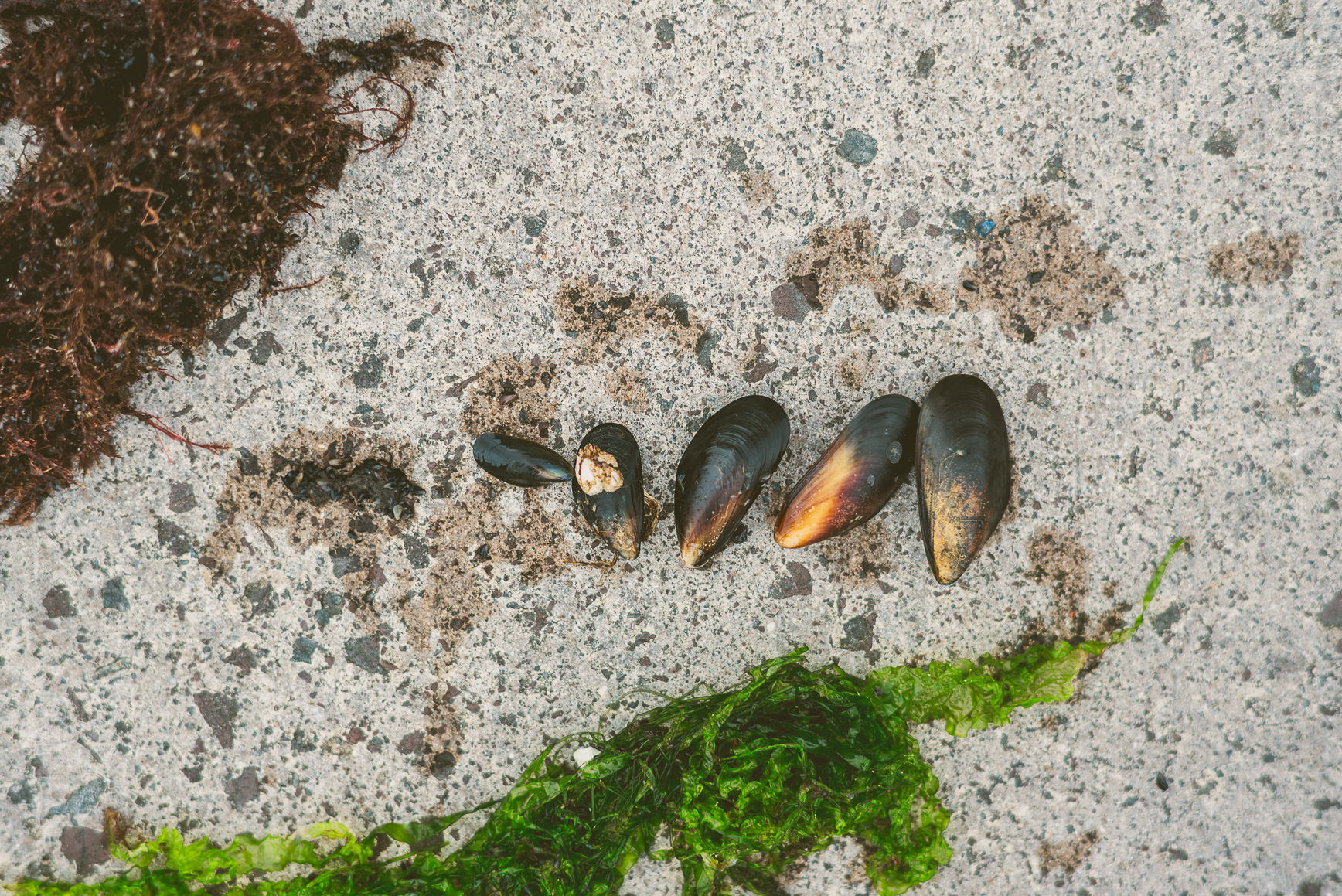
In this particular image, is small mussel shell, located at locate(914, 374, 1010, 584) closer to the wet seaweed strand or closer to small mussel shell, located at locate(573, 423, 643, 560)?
small mussel shell, located at locate(573, 423, 643, 560)

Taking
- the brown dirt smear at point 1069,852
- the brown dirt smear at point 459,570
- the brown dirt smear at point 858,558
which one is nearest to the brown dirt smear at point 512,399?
the brown dirt smear at point 459,570

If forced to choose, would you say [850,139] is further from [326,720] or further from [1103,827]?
[326,720]

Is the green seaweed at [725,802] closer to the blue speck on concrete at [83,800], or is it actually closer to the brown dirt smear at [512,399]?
the blue speck on concrete at [83,800]

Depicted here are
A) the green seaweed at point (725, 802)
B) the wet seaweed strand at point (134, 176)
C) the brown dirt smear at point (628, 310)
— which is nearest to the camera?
the wet seaweed strand at point (134, 176)

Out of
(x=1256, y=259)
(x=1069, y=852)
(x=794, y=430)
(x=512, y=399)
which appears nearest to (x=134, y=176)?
(x=512, y=399)

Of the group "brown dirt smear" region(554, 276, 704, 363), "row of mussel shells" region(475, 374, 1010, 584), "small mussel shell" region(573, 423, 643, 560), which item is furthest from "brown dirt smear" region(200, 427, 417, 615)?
"brown dirt smear" region(554, 276, 704, 363)

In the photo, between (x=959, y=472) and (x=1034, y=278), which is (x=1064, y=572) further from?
(x=1034, y=278)
